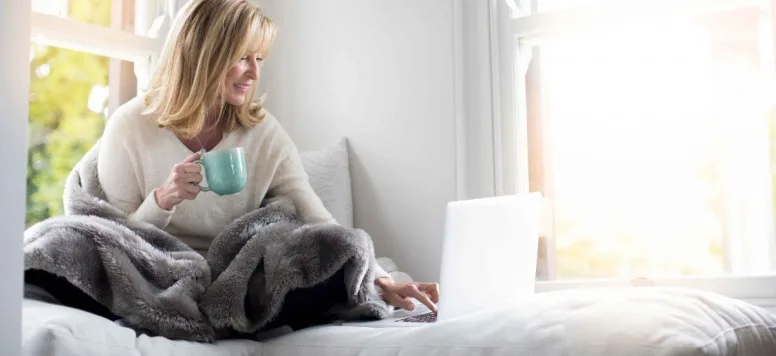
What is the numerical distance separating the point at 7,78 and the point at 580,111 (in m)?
2.07

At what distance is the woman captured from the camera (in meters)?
1.77

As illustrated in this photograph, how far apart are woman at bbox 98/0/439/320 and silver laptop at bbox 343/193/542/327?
18.0 inches

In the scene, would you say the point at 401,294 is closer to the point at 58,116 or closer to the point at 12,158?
the point at 12,158

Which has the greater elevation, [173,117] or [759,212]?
[173,117]

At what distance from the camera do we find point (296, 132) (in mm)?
2928

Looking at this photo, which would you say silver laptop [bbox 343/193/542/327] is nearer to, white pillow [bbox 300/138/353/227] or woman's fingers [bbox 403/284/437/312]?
woman's fingers [bbox 403/284/437/312]

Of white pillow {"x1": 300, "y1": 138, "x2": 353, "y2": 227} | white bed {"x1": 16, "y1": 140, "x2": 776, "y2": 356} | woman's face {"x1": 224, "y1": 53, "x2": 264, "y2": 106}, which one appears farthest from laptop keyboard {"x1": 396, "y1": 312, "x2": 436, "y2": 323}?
white pillow {"x1": 300, "y1": 138, "x2": 353, "y2": 227}

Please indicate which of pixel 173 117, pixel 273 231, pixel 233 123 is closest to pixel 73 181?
pixel 173 117

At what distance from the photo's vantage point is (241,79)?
1.91m

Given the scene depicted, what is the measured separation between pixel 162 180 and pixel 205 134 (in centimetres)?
16

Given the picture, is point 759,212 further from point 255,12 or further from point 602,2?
point 255,12

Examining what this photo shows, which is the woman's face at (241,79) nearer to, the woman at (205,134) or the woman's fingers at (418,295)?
the woman at (205,134)

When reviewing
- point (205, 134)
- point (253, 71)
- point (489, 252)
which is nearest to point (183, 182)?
point (205, 134)

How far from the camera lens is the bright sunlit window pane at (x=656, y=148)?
6.93 ft
